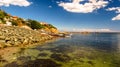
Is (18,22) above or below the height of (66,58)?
above

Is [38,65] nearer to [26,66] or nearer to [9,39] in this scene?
[26,66]

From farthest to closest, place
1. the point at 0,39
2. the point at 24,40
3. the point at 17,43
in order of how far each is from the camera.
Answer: the point at 24,40 → the point at 17,43 → the point at 0,39

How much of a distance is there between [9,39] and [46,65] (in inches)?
1152

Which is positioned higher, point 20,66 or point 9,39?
point 9,39

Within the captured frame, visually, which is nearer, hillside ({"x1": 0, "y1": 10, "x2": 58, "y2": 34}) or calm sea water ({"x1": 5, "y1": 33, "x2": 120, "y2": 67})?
calm sea water ({"x1": 5, "y1": 33, "x2": 120, "y2": 67})

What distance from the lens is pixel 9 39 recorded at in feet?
171

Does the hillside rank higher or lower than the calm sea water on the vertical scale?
higher

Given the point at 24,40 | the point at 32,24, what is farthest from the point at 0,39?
the point at 32,24

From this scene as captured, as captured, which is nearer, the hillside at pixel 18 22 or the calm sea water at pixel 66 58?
the calm sea water at pixel 66 58

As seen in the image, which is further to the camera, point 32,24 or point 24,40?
point 32,24

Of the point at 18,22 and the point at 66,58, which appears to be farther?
the point at 18,22

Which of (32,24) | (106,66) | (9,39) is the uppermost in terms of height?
(32,24)

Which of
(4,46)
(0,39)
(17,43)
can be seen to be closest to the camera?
(4,46)

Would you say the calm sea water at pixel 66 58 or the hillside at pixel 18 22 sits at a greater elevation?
the hillside at pixel 18 22
